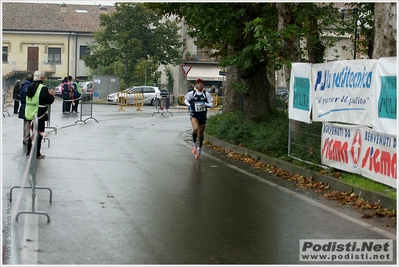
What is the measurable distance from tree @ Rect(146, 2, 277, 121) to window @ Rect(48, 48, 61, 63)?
56064 mm

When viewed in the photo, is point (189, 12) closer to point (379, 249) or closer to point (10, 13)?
point (379, 249)

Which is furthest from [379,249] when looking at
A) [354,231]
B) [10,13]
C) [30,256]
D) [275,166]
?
[10,13]

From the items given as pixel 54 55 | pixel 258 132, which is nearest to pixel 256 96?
pixel 258 132

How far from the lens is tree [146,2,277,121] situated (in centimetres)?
1922

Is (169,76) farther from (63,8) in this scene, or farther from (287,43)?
(287,43)

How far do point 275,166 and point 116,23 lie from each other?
5210 cm

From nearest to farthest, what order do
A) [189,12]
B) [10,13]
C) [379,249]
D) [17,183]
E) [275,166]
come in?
[379,249]
[17,183]
[275,166]
[189,12]
[10,13]

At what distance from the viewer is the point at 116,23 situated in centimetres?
6550

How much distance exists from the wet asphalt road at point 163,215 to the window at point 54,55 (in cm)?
6202

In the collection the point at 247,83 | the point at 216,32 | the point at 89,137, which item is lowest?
the point at 89,137

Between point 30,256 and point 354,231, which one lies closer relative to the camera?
point 30,256

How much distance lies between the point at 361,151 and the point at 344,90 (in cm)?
113

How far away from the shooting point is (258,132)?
17781 millimetres

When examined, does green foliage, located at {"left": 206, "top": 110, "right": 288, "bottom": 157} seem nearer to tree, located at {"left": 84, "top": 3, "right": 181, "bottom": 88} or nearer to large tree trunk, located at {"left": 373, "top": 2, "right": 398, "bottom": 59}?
large tree trunk, located at {"left": 373, "top": 2, "right": 398, "bottom": 59}
